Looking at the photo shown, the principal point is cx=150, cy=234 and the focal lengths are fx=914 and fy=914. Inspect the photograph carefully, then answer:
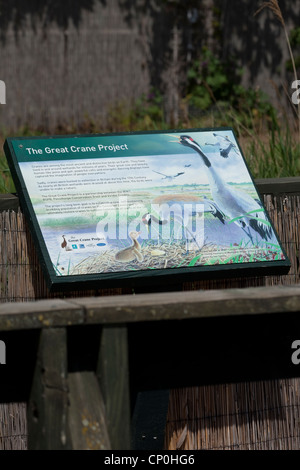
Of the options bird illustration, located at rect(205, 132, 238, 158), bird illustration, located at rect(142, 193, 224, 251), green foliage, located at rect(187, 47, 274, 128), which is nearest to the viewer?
bird illustration, located at rect(142, 193, 224, 251)

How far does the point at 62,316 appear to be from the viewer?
2139mm

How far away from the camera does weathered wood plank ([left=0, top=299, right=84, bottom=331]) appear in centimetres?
210

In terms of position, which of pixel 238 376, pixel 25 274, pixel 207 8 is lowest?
pixel 238 376

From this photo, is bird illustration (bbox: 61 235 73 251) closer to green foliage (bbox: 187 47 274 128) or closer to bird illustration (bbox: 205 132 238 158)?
bird illustration (bbox: 205 132 238 158)

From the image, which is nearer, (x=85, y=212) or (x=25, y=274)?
(x=85, y=212)

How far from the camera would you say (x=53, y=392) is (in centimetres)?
220

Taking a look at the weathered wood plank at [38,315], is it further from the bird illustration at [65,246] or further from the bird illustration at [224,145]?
the bird illustration at [224,145]

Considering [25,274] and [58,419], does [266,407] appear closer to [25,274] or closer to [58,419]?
[25,274]

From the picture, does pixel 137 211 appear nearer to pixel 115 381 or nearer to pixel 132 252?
pixel 132 252

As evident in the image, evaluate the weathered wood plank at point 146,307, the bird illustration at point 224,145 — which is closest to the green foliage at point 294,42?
the bird illustration at point 224,145

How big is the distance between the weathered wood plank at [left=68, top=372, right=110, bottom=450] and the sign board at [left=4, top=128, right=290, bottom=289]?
0.72 m

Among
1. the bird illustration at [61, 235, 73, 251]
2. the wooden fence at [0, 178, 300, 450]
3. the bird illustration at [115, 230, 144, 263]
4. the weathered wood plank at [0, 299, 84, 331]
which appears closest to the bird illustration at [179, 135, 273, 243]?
the bird illustration at [115, 230, 144, 263]
